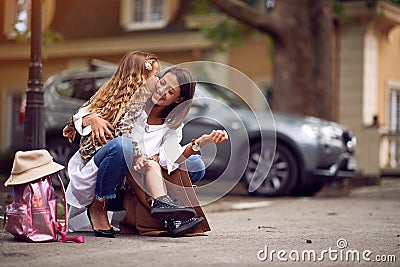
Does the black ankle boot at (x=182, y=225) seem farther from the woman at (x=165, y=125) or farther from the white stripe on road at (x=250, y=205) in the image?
the white stripe on road at (x=250, y=205)

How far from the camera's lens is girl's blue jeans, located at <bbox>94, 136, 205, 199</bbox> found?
6.68m

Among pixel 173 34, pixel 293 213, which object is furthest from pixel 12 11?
pixel 293 213

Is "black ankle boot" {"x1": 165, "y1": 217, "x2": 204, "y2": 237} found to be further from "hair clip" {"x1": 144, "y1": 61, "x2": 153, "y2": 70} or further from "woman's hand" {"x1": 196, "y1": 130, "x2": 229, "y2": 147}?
"hair clip" {"x1": 144, "y1": 61, "x2": 153, "y2": 70}

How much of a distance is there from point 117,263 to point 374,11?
15.1 meters

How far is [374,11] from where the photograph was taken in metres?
19.6

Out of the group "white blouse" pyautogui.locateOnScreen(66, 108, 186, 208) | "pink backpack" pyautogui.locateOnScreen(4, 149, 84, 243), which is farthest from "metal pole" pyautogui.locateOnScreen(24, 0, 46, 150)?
"pink backpack" pyautogui.locateOnScreen(4, 149, 84, 243)

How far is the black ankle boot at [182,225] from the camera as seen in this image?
6840 millimetres

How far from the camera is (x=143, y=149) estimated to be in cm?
680

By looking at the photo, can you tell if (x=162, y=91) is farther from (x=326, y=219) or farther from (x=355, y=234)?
(x=326, y=219)

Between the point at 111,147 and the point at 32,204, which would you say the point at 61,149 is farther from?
the point at 32,204

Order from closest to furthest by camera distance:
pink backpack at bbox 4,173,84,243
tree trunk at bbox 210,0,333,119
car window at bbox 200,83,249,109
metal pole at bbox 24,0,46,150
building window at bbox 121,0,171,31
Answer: pink backpack at bbox 4,173,84,243 < metal pole at bbox 24,0,46,150 < car window at bbox 200,83,249,109 < tree trunk at bbox 210,0,333,119 < building window at bbox 121,0,171,31

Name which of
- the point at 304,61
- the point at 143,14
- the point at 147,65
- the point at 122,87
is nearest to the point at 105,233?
the point at 122,87

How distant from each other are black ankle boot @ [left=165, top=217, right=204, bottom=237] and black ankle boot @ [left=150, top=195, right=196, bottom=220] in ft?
0.57

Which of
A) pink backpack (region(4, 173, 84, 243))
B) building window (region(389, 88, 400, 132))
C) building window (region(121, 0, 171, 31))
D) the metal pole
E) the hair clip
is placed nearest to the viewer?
pink backpack (region(4, 173, 84, 243))
